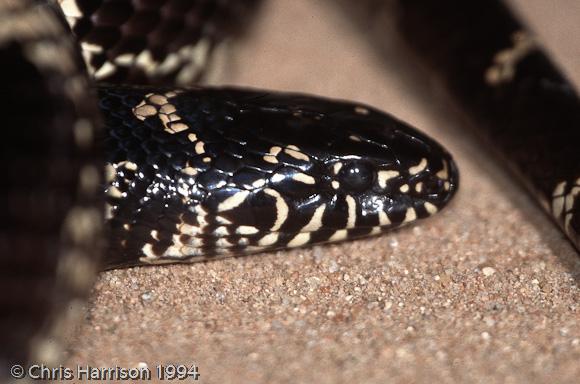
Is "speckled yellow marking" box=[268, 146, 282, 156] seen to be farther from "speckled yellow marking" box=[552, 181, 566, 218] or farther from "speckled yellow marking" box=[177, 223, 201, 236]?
"speckled yellow marking" box=[552, 181, 566, 218]

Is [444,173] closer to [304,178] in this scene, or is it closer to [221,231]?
[304,178]

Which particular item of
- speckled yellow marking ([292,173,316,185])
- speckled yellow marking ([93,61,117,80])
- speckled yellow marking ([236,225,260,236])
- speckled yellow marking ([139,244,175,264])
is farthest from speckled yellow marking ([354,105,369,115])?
speckled yellow marking ([93,61,117,80])

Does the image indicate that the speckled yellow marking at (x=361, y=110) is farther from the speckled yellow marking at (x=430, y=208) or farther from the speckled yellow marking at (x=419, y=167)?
the speckled yellow marking at (x=430, y=208)

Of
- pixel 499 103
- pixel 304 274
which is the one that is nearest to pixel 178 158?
pixel 304 274

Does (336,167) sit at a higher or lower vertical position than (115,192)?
higher

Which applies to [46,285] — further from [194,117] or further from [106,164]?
[194,117]

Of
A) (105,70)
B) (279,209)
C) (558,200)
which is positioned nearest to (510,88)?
(558,200)

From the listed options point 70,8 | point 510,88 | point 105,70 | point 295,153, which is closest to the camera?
point 295,153
